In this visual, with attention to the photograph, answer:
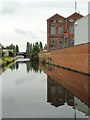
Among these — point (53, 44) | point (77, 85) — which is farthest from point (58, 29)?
point (77, 85)

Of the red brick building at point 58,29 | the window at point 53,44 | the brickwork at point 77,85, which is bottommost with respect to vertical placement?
the brickwork at point 77,85

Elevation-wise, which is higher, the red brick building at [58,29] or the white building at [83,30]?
the red brick building at [58,29]

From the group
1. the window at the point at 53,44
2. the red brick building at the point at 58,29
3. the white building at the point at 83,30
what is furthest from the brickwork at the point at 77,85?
the red brick building at the point at 58,29

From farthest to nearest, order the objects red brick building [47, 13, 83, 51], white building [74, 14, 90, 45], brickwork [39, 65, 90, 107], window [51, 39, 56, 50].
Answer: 1. window [51, 39, 56, 50]
2. red brick building [47, 13, 83, 51]
3. white building [74, 14, 90, 45]
4. brickwork [39, 65, 90, 107]

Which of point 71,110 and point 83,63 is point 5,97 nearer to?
point 71,110

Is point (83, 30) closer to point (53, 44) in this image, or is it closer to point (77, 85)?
point (77, 85)

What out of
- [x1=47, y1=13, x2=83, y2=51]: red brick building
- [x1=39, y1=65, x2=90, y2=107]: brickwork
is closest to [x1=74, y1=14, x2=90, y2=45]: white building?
[x1=39, y1=65, x2=90, y2=107]: brickwork

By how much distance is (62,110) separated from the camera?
523 centimetres

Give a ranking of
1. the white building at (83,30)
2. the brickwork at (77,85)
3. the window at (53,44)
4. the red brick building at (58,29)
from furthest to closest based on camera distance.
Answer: the window at (53,44)
the red brick building at (58,29)
the white building at (83,30)
the brickwork at (77,85)

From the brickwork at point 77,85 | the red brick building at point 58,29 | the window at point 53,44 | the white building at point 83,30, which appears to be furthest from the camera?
the window at point 53,44

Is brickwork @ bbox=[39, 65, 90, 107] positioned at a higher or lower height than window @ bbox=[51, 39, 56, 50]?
lower

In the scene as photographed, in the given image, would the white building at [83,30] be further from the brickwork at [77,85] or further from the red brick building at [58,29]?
the red brick building at [58,29]

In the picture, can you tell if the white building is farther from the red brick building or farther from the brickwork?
the red brick building

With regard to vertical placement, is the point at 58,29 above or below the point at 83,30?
above
